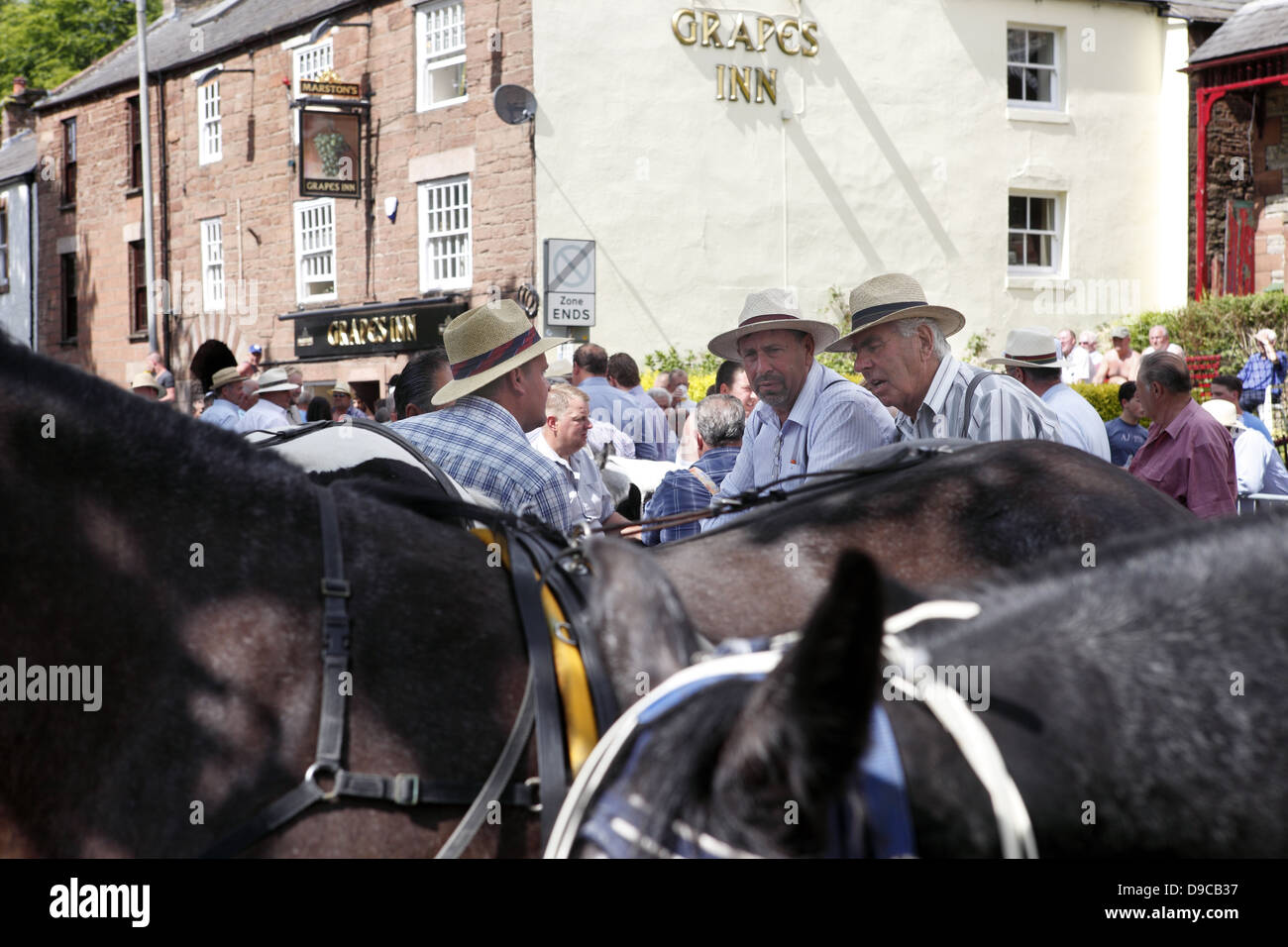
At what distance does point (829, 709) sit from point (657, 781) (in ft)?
0.77

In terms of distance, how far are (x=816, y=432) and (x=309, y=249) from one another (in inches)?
688

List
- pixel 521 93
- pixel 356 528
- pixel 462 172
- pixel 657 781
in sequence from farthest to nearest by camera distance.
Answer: pixel 462 172 < pixel 521 93 < pixel 356 528 < pixel 657 781

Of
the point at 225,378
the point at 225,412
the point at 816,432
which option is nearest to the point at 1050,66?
the point at 225,378

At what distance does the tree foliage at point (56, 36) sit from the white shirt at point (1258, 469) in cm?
3469

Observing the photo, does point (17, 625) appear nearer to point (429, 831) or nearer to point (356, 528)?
point (356, 528)

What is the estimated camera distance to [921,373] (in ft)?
16.9

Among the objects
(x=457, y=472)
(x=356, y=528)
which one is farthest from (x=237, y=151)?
(x=356, y=528)

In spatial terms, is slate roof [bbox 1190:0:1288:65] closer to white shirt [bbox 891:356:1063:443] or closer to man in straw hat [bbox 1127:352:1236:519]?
man in straw hat [bbox 1127:352:1236:519]

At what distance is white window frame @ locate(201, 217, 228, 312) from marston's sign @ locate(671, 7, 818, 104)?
956cm

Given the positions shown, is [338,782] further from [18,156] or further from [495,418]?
[18,156]

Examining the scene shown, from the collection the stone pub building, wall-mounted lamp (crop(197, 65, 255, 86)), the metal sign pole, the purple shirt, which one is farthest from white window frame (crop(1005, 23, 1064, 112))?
the metal sign pole

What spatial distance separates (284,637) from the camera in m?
2.20

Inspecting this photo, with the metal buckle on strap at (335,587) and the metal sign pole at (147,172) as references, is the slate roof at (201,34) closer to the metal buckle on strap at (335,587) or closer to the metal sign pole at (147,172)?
the metal sign pole at (147,172)

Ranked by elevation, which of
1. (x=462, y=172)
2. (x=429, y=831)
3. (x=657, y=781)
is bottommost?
(x=429, y=831)
